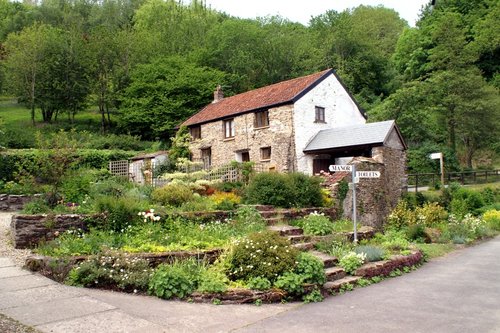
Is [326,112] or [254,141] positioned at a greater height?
[326,112]

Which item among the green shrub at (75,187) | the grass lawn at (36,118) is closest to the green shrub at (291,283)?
the green shrub at (75,187)

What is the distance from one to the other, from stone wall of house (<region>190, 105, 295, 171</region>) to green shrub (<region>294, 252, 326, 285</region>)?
56.8ft

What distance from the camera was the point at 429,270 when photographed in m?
10.1

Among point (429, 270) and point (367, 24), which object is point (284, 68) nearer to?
point (367, 24)

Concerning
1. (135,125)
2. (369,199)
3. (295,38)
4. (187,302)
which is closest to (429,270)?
(187,302)

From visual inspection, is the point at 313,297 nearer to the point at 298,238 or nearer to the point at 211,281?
the point at 211,281

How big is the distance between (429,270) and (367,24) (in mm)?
55512

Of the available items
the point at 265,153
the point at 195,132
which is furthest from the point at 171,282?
the point at 195,132

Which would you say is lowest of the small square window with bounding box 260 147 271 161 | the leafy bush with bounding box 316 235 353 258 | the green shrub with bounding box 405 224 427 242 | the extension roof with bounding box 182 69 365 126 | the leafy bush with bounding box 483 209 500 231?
the leafy bush with bounding box 483 209 500 231

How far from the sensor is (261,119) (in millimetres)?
27375

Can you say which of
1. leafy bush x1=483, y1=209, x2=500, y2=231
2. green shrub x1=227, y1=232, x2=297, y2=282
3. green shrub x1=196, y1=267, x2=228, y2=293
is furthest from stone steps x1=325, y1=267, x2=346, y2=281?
leafy bush x1=483, y1=209, x2=500, y2=231

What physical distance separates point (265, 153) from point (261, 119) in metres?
2.30

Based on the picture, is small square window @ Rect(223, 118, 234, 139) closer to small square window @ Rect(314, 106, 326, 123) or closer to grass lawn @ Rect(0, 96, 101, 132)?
small square window @ Rect(314, 106, 326, 123)

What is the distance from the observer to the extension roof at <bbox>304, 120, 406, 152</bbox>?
2181cm
